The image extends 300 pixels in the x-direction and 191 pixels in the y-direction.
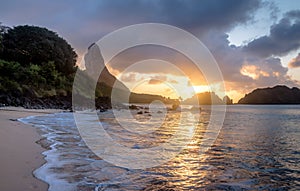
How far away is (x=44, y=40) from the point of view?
203 ft

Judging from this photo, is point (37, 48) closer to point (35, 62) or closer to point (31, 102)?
point (35, 62)

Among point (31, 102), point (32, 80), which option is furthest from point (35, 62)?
point (31, 102)

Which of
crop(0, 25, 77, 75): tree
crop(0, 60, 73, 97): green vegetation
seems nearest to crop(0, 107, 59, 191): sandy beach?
crop(0, 60, 73, 97): green vegetation

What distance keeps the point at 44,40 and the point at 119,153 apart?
58.5 metres

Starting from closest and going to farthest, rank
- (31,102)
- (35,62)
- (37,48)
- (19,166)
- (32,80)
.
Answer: (19,166) → (31,102) → (32,80) → (35,62) → (37,48)

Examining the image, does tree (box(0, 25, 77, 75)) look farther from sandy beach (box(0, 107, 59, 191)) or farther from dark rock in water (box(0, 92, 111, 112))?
sandy beach (box(0, 107, 59, 191))

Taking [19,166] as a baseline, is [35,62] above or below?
above

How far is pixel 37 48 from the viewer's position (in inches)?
2329

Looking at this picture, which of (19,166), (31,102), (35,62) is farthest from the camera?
(35,62)

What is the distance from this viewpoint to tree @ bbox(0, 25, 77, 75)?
5610 cm

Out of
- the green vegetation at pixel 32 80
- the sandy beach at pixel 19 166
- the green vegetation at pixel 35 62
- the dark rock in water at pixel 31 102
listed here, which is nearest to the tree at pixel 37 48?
the green vegetation at pixel 35 62

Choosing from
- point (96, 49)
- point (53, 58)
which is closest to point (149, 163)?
point (53, 58)

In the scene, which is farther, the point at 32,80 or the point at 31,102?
the point at 32,80

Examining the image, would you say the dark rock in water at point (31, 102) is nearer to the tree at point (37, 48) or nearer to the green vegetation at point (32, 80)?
the green vegetation at point (32, 80)
